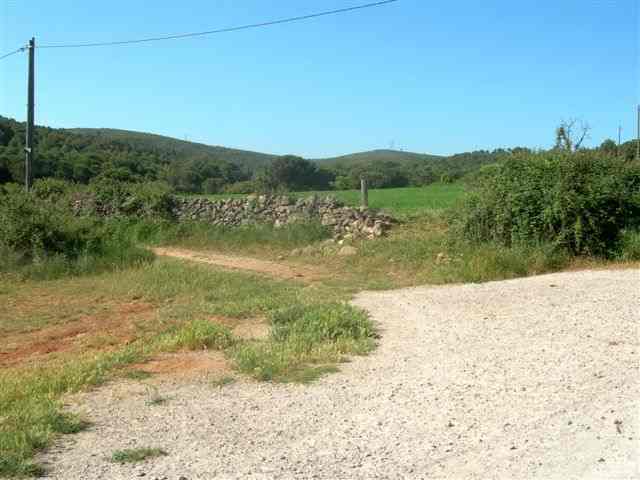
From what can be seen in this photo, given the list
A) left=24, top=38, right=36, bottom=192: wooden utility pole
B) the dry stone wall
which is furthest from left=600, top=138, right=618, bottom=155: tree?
left=24, top=38, right=36, bottom=192: wooden utility pole

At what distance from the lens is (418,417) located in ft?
16.1

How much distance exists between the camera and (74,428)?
15.7ft

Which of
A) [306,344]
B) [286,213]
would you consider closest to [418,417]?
[306,344]

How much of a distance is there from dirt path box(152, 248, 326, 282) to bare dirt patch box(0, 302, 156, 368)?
3482mm

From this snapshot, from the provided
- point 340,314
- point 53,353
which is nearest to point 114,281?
point 53,353

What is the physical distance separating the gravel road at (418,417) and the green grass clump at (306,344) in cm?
23

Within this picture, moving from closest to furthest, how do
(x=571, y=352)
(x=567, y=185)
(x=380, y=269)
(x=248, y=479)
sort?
(x=248, y=479) < (x=571, y=352) < (x=567, y=185) < (x=380, y=269)

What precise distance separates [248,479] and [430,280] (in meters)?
8.11

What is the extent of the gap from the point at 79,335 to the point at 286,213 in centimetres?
1024

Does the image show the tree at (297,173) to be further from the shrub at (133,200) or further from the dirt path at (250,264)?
the dirt path at (250,264)

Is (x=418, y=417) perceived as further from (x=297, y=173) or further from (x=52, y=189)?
(x=297, y=173)

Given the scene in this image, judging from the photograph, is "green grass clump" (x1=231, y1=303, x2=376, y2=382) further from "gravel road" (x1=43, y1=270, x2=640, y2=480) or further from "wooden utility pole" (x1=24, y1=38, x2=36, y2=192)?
"wooden utility pole" (x1=24, y1=38, x2=36, y2=192)

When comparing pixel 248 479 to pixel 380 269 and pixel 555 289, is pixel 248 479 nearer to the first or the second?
pixel 555 289

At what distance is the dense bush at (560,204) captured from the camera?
40.5ft
